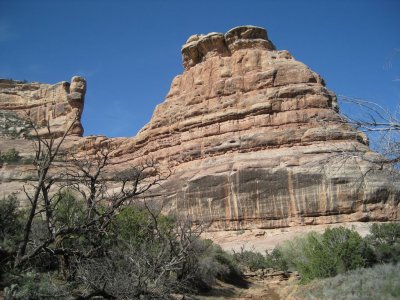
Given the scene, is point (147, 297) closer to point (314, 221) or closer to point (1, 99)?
point (314, 221)

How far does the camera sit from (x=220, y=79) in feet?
142

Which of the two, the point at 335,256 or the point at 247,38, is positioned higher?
the point at 247,38

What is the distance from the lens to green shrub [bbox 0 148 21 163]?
51000mm

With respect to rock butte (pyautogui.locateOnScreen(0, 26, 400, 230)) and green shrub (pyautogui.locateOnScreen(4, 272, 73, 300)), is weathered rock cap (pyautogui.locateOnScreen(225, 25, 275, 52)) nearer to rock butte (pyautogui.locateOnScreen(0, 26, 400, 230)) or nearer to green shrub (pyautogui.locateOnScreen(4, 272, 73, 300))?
rock butte (pyautogui.locateOnScreen(0, 26, 400, 230))

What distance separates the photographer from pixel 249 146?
37.8 m

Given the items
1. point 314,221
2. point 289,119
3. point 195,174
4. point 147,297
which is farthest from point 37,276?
point 289,119

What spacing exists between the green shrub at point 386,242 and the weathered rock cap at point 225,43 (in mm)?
25646

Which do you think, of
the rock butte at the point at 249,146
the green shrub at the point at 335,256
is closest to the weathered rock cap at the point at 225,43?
the rock butte at the point at 249,146

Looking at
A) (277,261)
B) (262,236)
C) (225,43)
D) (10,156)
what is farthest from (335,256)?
(10,156)

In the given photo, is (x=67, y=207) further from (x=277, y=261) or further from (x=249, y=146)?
(x=249, y=146)

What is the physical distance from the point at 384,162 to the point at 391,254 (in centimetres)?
1410

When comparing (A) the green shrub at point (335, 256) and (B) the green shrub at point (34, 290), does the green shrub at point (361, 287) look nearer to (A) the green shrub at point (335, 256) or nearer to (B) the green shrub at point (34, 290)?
(A) the green shrub at point (335, 256)

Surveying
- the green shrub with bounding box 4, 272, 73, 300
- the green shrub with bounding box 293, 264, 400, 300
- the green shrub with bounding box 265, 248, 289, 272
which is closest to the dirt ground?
the green shrub with bounding box 265, 248, 289, 272

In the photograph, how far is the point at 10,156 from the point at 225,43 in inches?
1137
